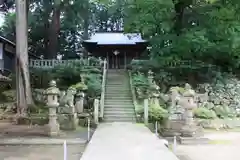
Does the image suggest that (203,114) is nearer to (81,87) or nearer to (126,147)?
(81,87)

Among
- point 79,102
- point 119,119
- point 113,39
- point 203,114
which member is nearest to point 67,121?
point 79,102

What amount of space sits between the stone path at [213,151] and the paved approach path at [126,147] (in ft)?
3.04

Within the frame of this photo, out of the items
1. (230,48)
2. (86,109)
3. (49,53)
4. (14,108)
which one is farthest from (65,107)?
(49,53)

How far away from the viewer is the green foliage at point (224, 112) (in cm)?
1989

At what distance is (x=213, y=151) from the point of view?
11047 mm

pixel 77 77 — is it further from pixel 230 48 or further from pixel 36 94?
pixel 230 48

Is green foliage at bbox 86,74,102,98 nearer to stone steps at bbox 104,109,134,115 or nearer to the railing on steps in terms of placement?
stone steps at bbox 104,109,134,115

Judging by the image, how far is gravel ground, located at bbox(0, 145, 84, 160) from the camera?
9516 mm

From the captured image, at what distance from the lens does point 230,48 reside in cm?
2050

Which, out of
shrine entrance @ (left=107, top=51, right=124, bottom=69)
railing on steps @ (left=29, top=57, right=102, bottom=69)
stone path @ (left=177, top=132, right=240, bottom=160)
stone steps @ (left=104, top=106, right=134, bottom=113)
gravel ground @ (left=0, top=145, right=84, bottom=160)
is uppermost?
shrine entrance @ (left=107, top=51, right=124, bottom=69)

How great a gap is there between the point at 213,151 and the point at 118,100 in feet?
31.4

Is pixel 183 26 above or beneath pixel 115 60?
above

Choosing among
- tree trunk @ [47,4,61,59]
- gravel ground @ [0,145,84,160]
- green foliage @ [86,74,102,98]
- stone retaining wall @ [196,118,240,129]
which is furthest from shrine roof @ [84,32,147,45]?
gravel ground @ [0,145,84,160]

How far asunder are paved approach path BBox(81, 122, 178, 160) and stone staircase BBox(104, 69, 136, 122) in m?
4.91
